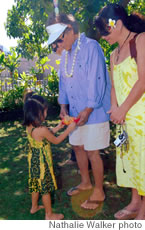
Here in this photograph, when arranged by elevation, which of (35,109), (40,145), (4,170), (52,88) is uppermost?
(35,109)

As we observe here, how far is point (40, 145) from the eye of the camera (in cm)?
276

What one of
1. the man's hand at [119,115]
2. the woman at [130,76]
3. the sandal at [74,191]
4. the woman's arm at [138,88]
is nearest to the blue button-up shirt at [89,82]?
the woman at [130,76]

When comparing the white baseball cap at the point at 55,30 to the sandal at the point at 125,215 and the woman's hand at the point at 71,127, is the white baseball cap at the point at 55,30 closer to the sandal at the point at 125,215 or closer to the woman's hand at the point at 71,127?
the woman's hand at the point at 71,127

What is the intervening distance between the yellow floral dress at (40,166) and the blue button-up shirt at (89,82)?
0.62m

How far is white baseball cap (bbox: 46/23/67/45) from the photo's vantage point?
2.70 metres

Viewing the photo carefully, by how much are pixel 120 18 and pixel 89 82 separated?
733 millimetres

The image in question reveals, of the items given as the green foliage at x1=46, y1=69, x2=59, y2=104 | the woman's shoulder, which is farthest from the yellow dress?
the green foliage at x1=46, y1=69, x2=59, y2=104

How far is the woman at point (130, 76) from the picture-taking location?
2.26 m

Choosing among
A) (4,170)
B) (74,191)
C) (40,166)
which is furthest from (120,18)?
(4,170)

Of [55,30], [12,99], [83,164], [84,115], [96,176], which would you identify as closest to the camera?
[55,30]

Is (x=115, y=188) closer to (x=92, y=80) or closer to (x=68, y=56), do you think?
(x=92, y=80)

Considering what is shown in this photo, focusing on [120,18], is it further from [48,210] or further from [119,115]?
[48,210]

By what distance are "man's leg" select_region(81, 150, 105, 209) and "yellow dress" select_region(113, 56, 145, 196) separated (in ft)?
1.54

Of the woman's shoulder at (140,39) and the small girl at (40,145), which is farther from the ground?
the woman's shoulder at (140,39)
